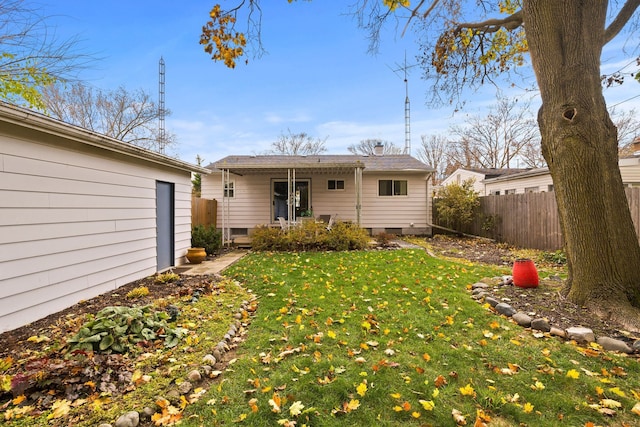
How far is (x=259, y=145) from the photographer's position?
29.5 meters

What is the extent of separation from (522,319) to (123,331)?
14.4 ft

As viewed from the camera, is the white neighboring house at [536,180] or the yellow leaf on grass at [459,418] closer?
the yellow leaf on grass at [459,418]

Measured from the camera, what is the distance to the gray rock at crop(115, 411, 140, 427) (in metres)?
1.96

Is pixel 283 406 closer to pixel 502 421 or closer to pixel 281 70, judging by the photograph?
pixel 502 421

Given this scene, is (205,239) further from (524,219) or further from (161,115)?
(161,115)

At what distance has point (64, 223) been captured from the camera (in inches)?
173

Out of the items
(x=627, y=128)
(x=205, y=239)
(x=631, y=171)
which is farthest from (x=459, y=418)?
(x=627, y=128)

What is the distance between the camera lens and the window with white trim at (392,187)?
1389cm

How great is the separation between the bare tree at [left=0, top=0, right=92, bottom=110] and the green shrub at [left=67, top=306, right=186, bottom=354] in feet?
18.1

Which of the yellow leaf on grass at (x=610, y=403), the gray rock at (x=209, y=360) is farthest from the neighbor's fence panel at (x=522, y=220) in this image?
the gray rock at (x=209, y=360)

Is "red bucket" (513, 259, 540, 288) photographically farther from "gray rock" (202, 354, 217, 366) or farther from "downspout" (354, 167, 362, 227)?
"downspout" (354, 167, 362, 227)

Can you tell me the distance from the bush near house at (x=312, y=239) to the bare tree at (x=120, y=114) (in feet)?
38.8

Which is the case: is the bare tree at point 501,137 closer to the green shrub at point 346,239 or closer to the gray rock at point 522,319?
the green shrub at point 346,239

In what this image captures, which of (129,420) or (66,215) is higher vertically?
(66,215)
